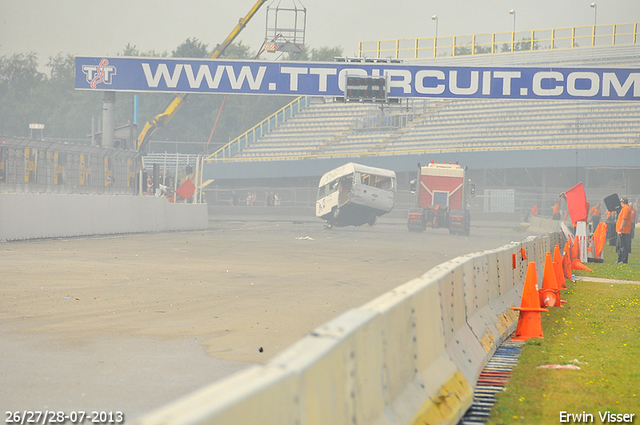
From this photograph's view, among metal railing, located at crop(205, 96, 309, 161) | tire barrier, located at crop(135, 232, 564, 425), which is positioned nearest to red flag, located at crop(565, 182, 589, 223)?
tire barrier, located at crop(135, 232, 564, 425)

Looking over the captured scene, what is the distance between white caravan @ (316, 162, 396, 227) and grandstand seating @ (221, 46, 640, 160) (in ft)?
37.8

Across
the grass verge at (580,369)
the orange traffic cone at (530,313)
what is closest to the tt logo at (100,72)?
the grass verge at (580,369)

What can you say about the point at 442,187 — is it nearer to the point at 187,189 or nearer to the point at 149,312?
the point at 187,189

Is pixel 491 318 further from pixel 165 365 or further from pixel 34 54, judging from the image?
pixel 34 54

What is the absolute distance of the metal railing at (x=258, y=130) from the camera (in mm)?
66750

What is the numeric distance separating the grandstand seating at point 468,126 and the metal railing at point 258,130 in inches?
19.6

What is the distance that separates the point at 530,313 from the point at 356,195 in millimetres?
30254

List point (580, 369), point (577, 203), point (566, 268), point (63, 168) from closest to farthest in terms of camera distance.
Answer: point (580, 369), point (566, 268), point (577, 203), point (63, 168)

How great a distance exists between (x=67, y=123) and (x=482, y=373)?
348 feet

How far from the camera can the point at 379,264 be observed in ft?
61.2

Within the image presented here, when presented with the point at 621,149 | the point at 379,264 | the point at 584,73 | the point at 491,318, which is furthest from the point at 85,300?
the point at 621,149

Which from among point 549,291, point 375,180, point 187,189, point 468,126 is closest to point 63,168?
point 187,189

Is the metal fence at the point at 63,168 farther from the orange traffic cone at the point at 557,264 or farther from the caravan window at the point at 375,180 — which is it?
the orange traffic cone at the point at 557,264

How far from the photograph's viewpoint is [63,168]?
25.7m
